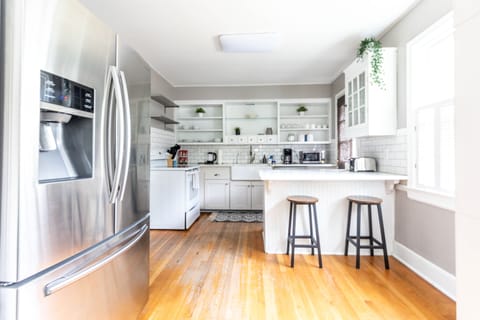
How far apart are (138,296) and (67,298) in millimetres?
693

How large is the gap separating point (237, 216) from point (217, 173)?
→ 3.13 ft

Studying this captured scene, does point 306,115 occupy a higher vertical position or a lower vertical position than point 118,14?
lower

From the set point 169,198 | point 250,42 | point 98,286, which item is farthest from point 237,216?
point 98,286

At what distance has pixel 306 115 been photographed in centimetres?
523

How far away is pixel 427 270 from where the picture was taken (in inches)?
85.7

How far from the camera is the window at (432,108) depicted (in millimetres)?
2045

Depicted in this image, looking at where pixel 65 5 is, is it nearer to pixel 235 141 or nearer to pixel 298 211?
pixel 298 211

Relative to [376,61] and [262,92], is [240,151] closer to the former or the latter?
[262,92]

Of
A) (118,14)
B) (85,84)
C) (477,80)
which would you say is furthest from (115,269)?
(118,14)

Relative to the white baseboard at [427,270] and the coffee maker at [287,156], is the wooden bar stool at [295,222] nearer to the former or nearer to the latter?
the white baseboard at [427,270]

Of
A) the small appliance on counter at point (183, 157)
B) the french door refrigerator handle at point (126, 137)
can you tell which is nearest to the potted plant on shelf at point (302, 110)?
the small appliance on counter at point (183, 157)

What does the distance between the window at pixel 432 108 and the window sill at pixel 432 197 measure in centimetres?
2

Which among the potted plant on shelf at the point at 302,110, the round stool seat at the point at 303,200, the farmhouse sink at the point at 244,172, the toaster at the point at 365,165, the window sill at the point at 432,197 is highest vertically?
the potted plant on shelf at the point at 302,110

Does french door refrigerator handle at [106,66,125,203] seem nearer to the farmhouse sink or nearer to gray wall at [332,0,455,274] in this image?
gray wall at [332,0,455,274]
